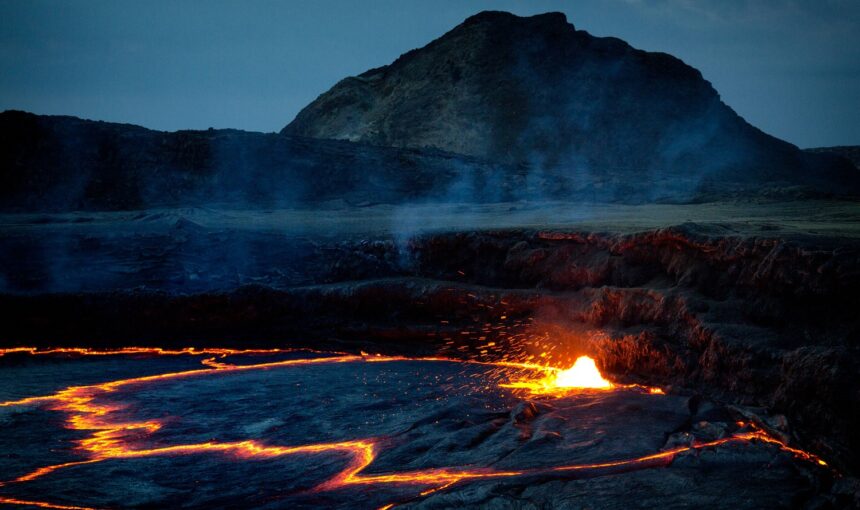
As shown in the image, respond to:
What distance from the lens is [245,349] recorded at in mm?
9953

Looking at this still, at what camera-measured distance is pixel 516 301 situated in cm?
934

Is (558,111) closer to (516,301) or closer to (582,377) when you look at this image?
(516,301)

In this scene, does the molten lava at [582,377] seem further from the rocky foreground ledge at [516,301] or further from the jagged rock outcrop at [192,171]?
the jagged rock outcrop at [192,171]

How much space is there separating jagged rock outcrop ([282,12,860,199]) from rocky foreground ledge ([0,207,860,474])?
59.8ft

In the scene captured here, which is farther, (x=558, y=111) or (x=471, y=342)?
(x=558, y=111)

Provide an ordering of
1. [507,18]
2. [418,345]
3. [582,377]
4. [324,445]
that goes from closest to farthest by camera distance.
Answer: [324,445] → [582,377] → [418,345] → [507,18]

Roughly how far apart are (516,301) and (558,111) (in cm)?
2546

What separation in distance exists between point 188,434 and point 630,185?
55.0 feet

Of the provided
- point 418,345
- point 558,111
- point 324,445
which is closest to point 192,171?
point 418,345

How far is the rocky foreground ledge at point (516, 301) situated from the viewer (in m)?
6.06

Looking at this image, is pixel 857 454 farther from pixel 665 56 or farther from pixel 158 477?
pixel 665 56

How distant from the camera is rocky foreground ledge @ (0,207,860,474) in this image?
606 centimetres

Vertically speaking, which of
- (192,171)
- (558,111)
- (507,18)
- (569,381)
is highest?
(507,18)

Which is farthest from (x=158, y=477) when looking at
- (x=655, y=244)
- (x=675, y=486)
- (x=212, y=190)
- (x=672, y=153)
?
(x=672, y=153)
